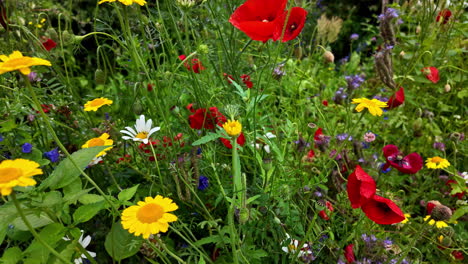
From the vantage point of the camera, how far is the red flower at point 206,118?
1.15 m

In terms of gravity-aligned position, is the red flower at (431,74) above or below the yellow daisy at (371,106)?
below

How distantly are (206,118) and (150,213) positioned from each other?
0.54 meters

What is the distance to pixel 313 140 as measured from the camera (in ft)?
4.84

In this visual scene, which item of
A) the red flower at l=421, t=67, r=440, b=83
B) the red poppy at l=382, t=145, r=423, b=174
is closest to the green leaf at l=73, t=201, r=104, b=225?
the red poppy at l=382, t=145, r=423, b=174

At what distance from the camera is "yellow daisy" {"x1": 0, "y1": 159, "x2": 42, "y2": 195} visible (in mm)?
517

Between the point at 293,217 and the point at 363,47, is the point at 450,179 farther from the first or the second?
the point at 363,47

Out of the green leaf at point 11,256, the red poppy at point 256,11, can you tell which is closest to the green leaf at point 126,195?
the green leaf at point 11,256

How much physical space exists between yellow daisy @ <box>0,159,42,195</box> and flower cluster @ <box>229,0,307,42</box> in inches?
21.6

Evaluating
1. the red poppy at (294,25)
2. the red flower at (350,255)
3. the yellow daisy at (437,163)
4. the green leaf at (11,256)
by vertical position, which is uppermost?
the red poppy at (294,25)

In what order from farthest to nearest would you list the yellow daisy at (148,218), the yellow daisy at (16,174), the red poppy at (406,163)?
the red poppy at (406,163)
the yellow daisy at (148,218)
the yellow daisy at (16,174)

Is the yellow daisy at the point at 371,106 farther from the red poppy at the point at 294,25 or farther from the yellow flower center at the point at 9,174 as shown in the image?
the yellow flower center at the point at 9,174

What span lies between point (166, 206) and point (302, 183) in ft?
1.74

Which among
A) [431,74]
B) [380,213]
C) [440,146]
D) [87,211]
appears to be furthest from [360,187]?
[431,74]

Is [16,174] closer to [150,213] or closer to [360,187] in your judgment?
[150,213]
